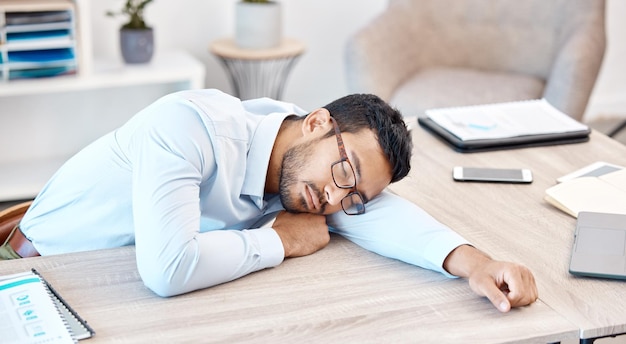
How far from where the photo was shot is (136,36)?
3.19 metres

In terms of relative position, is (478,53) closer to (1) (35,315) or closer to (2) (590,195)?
(2) (590,195)

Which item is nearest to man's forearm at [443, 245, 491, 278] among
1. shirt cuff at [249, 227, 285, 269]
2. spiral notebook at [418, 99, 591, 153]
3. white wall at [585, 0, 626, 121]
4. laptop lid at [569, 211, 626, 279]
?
laptop lid at [569, 211, 626, 279]

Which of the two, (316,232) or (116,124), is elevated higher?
(316,232)

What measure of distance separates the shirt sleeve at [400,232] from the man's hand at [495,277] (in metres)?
0.02

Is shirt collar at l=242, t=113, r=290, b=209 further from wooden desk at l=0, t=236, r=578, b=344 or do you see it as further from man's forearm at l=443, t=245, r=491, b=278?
man's forearm at l=443, t=245, r=491, b=278

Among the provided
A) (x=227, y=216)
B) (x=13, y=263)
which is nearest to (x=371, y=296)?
(x=227, y=216)

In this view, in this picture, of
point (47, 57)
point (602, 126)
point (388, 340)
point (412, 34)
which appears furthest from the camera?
point (602, 126)

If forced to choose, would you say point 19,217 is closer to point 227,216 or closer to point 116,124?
point 227,216

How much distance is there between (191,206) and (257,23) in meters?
2.02

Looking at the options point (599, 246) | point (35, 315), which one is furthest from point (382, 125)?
point (35, 315)

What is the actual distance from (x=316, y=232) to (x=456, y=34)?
2.01 m

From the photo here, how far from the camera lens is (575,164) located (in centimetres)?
207

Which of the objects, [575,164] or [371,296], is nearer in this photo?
[371,296]

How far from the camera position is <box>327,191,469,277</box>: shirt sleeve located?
155 centimetres
